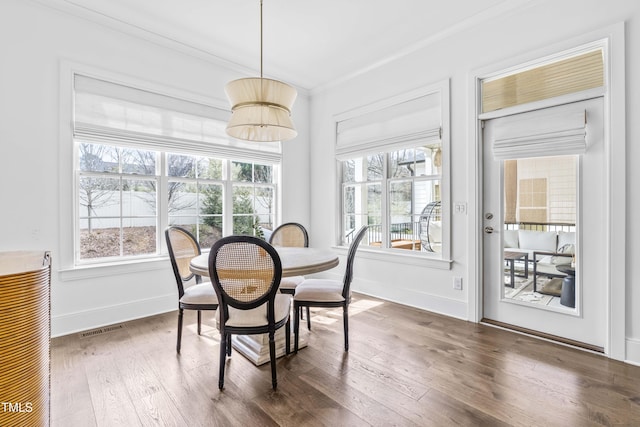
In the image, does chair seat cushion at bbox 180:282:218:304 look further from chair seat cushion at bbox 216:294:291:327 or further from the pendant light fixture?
the pendant light fixture

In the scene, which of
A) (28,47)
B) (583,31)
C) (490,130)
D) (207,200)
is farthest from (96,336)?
(583,31)

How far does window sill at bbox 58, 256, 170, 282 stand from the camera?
2.80m

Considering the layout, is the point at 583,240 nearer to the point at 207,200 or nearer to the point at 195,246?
the point at 195,246

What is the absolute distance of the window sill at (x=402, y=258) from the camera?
3275mm

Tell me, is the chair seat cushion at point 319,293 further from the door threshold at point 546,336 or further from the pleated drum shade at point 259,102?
the door threshold at point 546,336

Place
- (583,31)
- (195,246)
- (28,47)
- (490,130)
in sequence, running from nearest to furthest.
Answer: (583,31)
(28,47)
(195,246)
(490,130)

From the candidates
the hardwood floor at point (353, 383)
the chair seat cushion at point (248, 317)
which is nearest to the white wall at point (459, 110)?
the hardwood floor at point (353, 383)

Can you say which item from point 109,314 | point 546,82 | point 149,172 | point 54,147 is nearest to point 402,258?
point 546,82

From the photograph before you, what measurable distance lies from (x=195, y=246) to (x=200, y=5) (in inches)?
85.2

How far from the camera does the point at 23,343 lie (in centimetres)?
91

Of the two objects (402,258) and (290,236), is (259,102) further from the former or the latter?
(402,258)

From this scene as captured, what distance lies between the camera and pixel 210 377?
2.05 meters
